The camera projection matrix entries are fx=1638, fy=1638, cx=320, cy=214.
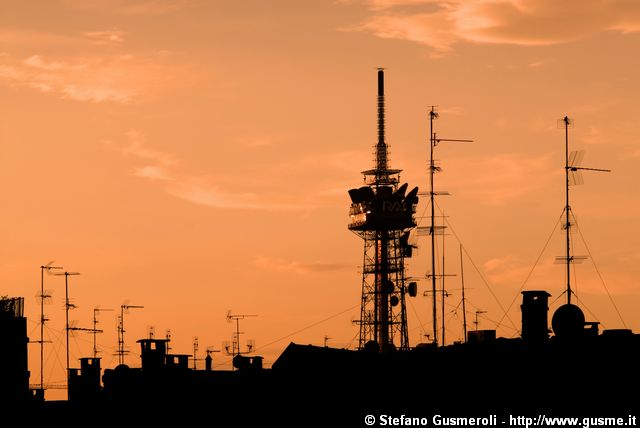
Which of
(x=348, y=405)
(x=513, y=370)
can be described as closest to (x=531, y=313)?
(x=513, y=370)

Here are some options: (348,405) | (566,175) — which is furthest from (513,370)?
(566,175)

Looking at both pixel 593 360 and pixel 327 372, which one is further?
pixel 327 372

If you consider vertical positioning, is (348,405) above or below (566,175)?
below

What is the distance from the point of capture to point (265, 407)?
8506 centimetres

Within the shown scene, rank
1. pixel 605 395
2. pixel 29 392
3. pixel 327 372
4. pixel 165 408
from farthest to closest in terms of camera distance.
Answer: pixel 29 392 → pixel 165 408 → pixel 327 372 → pixel 605 395

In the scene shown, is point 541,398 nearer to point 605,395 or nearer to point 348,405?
point 605,395

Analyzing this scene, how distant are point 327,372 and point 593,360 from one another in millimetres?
13988

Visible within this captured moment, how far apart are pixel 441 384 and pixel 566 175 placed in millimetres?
18971

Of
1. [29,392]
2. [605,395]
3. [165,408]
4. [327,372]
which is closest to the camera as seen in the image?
[605,395]

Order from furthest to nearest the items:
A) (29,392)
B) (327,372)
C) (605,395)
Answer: (29,392) < (327,372) < (605,395)

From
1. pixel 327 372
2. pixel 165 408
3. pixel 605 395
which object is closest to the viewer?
pixel 605 395

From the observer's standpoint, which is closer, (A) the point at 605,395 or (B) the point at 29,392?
(A) the point at 605,395

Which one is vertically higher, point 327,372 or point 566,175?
point 566,175

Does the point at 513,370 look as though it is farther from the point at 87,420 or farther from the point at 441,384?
the point at 87,420
